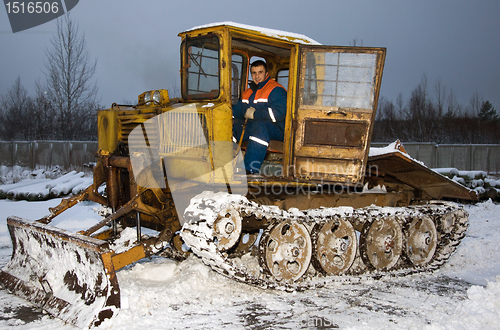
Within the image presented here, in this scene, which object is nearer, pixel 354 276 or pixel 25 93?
pixel 354 276

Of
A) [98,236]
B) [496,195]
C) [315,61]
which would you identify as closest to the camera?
[315,61]

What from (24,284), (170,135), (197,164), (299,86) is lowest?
(24,284)

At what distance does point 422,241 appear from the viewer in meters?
6.04

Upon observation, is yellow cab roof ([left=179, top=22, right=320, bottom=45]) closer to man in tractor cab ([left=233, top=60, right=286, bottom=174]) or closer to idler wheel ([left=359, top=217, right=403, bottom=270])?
man in tractor cab ([left=233, top=60, right=286, bottom=174])

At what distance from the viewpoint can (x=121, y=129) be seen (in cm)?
534

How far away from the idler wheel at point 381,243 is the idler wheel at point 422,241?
34 centimetres

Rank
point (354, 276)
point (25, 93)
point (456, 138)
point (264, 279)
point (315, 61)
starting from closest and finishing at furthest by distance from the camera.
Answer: point (264, 279) < point (315, 61) < point (354, 276) < point (25, 93) < point (456, 138)

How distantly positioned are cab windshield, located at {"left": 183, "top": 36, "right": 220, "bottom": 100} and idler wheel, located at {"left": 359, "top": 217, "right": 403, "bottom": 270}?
9.28 feet

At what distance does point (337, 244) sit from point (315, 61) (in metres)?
2.34

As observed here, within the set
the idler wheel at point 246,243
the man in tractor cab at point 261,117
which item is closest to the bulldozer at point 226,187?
the man in tractor cab at point 261,117

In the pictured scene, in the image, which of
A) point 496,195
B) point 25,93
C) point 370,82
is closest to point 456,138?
point 496,195

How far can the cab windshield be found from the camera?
4.88 meters

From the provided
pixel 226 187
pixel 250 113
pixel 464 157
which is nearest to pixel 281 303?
pixel 226 187

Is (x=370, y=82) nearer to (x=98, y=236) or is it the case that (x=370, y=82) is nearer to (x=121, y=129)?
(x=121, y=129)
